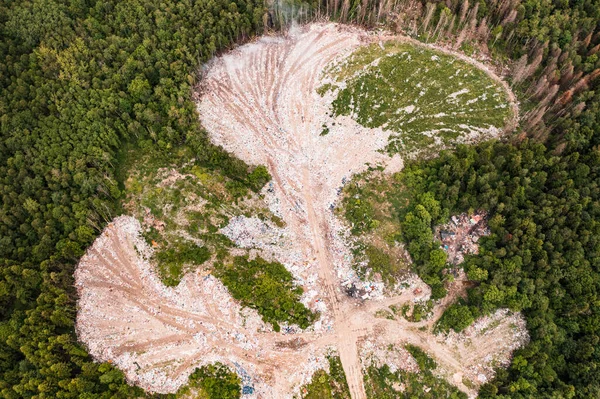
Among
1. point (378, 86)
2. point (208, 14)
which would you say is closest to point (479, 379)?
point (378, 86)

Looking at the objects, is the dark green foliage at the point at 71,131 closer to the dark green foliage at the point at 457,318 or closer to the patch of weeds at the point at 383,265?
the patch of weeds at the point at 383,265

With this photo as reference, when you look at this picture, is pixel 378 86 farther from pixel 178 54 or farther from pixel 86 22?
pixel 86 22

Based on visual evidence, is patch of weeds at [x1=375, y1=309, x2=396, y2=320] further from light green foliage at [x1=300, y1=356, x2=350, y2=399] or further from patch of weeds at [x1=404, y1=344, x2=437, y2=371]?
light green foliage at [x1=300, y1=356, x2=350, y2=399]

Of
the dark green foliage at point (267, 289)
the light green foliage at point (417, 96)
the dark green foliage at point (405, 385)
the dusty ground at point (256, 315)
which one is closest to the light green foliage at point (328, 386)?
the dusty ground at point (256, 315)

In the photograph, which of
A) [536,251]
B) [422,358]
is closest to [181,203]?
[422,358]

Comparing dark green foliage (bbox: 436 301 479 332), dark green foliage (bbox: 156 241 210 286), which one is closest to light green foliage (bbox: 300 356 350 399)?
dark green foliage (bbox: 436 301 479 332)
